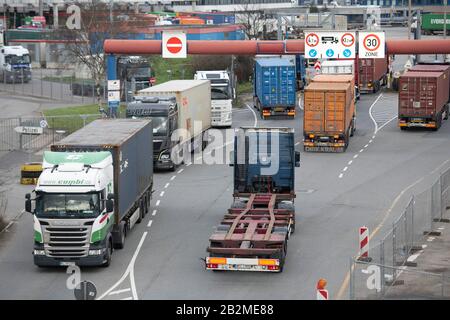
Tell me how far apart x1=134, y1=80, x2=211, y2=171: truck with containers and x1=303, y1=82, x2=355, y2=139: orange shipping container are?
501cm

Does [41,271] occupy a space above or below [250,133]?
below

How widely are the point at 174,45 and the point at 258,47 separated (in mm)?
3913

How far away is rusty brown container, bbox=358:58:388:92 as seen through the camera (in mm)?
75625

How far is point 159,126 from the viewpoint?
4591cm

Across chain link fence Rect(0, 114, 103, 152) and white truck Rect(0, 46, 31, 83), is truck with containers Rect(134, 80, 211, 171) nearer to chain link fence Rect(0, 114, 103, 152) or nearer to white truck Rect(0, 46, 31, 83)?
chain link fence Rect(0, 114, 103, 152)

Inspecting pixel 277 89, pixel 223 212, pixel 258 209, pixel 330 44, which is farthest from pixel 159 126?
pixel 277 89

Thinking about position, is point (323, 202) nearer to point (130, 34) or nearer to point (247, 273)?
point (247, 273)

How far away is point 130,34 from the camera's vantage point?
92000 mm

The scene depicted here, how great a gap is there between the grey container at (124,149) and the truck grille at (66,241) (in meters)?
2.40

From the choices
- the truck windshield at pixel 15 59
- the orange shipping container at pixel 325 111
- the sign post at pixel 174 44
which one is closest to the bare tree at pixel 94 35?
the truck windshield at pixel 15 59

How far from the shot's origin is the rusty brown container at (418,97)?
192 ft

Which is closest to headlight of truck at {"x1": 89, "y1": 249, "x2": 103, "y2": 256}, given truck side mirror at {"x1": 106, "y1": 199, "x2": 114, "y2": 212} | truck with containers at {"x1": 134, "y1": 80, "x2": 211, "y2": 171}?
truck side mirror at {"x1": 106, "y1": 199, "x2": 114, "y2": 212}
